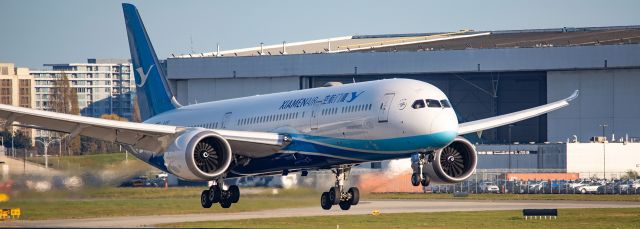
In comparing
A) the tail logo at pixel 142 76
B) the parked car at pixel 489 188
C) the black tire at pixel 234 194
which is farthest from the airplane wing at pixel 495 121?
the parked car at pixel 489 188

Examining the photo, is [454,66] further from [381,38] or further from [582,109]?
[381,38]

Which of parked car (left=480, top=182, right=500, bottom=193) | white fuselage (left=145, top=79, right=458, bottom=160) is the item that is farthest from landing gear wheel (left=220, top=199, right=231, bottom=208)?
parked car (left=480, top=182, right=500, bottom=193)

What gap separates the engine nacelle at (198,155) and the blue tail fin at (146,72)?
1538 cm

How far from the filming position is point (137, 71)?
247 feet

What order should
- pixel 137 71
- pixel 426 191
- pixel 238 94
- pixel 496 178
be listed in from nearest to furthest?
pixel 137 71 → pixel 426 191 → pixel 496 178 → pixel 238 94

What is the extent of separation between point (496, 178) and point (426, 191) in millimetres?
11791

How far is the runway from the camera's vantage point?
72312mm

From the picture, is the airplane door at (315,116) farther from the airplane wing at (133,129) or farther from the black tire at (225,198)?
the black tire at (225,198)

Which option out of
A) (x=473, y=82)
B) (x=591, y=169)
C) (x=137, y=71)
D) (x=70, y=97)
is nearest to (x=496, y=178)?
(x=591, y=169)

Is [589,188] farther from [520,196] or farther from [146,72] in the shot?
[146,72]

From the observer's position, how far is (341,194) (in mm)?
58312

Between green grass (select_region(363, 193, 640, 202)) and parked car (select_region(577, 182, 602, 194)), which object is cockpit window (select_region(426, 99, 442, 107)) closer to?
green grass (select_region(363, 193, 640, 202))

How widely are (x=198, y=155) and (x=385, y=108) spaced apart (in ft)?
30.5

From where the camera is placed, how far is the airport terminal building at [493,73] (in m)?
130
